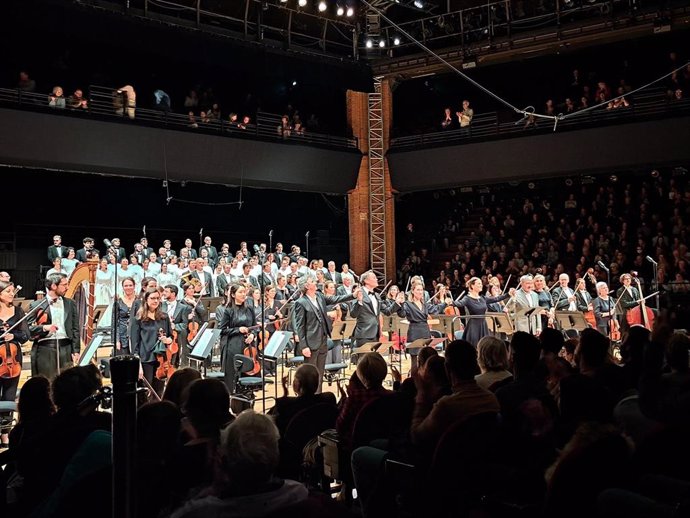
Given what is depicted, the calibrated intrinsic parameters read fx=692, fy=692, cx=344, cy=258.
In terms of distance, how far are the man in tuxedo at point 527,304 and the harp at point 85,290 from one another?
6381 mm

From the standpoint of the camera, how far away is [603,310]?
37.8ft

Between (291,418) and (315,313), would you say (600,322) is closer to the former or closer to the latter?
(315,313)

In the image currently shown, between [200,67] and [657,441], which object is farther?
[200,67]

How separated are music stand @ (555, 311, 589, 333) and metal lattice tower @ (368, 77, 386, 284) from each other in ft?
30.9

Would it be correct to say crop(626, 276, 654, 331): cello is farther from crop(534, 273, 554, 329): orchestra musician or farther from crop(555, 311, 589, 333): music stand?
crop(555, 311, 589, 333): music stand

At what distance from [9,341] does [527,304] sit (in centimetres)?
786

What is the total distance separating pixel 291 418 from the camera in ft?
13.7

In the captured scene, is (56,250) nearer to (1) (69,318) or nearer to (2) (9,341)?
(1) (69,318)

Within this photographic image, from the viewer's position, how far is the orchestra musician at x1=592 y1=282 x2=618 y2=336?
11.5m

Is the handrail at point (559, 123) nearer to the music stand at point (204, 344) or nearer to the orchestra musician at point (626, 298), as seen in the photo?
the orchestra musician at point (626, 298)

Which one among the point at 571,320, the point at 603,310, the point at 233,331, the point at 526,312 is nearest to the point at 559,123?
the point at 603,310

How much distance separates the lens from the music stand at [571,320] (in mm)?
10355

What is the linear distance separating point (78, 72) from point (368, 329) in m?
11.9

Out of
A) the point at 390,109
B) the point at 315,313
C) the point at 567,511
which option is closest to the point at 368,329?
the point at 315,313
